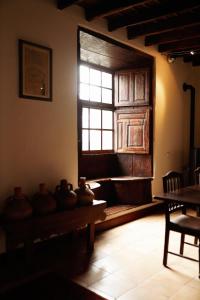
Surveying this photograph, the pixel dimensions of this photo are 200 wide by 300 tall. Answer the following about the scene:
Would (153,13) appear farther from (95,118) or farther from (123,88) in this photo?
(95,118)

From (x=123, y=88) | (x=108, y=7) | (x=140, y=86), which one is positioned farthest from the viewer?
(x=123, y=88)

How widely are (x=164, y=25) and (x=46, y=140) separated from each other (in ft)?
7.30

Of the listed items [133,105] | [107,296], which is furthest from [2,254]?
[133,105]

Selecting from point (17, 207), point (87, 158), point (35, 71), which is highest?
point (35, 71)

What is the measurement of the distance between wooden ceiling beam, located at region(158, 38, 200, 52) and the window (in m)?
0.99

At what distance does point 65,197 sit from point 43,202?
25cm

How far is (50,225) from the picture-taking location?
2664 millimetres

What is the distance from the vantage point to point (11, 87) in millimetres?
2740

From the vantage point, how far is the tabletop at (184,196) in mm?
2508

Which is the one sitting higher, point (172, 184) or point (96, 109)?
point (96, 109)

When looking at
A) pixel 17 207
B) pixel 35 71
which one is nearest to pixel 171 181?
pixel 17 207

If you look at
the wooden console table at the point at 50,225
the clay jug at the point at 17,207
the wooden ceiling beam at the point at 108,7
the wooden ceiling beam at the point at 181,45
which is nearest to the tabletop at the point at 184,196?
the wooden console table at the point at 50,225

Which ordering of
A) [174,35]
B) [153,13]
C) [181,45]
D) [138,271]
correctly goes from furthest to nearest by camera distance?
[181,45] < [174,35] < [153,13] < [138,271]

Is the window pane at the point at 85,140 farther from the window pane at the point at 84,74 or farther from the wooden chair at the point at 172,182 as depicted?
the wooden chair at the point at 172,182
